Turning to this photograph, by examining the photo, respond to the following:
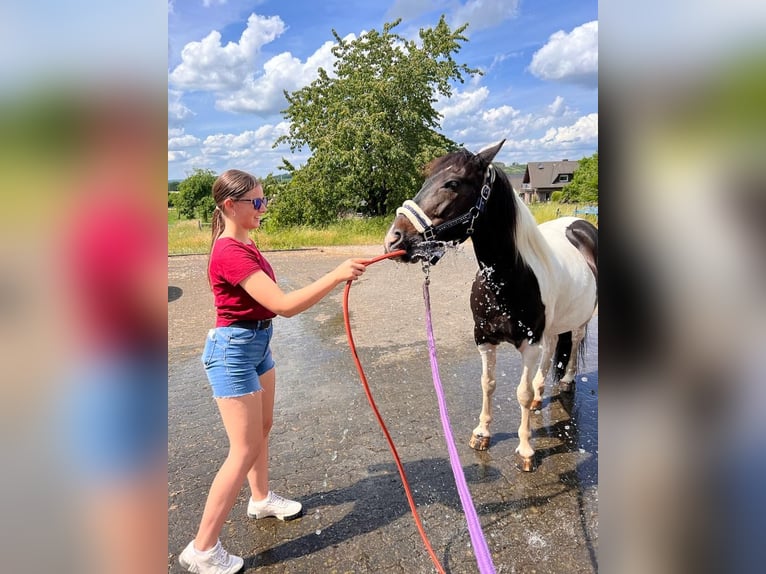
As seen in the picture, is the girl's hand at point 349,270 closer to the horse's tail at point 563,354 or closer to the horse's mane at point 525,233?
the horse's mane at point 525,233

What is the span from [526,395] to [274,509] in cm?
200

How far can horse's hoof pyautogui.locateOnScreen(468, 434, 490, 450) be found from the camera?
3.75m

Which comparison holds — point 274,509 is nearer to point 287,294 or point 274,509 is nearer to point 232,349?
point 232,349

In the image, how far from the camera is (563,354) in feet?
16.4

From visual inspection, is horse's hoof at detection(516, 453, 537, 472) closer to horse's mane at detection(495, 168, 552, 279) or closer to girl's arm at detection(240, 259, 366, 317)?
horse's mane at detection(495, 168, 552, 279)

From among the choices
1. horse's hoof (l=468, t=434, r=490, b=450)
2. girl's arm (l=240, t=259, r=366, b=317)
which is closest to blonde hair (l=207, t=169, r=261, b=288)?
girl's arm (l=240, t=259, r=366, b=317)

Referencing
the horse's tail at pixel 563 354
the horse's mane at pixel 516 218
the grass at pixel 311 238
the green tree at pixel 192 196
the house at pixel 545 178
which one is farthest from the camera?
the house at pixel 545 178

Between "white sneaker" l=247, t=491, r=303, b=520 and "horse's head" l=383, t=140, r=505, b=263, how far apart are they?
179cm

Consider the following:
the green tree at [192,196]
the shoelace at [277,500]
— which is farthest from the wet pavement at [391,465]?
the green tree at [192,196]

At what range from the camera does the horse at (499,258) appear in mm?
2771

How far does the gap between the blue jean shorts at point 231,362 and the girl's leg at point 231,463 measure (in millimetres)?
52

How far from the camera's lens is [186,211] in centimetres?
5328
